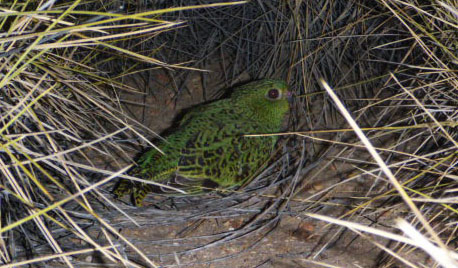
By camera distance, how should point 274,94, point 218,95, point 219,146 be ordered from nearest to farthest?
1. point 219,146
2. point 274,94
3. point 218,95

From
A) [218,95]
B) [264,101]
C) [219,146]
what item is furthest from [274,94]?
[218,95]

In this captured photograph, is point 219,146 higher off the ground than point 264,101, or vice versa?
point 264,101

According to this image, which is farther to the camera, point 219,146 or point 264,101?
point 264,101

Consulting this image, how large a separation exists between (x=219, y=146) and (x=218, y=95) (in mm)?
1035

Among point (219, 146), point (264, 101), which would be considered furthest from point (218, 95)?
point (219, 146)

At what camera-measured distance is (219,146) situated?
260 cm

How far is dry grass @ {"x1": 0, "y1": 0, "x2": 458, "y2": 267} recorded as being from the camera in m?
1.52

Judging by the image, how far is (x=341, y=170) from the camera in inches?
111

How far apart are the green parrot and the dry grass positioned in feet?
0.39

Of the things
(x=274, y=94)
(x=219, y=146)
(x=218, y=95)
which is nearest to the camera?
(x=219, y=146)

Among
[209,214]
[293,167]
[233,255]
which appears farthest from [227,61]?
[233,255]

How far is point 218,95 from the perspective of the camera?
3572 millimetres

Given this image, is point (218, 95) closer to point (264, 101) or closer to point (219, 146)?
point (264, 101)

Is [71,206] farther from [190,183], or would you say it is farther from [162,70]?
[162,70]
